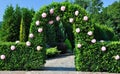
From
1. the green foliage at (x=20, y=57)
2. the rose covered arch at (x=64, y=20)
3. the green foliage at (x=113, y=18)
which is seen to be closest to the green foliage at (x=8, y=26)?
the green foliage at (x=20, y=57)

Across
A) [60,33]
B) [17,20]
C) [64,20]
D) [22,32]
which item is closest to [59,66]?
[64,20]

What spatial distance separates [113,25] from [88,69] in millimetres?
39211

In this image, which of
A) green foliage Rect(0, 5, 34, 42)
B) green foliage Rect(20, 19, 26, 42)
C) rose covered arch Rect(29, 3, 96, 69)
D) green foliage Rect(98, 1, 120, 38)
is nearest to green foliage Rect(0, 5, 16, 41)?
green foliage Rect(0, 5, 34, 42)

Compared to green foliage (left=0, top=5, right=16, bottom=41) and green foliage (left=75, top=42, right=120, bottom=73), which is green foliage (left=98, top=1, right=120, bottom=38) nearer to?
green foliage (left=0, top=5, right=16, bottom=41)

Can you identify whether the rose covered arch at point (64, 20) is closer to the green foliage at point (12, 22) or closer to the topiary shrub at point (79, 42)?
the topiary shrub at point (79, 42)

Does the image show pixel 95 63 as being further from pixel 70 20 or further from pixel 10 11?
pixel 10 11

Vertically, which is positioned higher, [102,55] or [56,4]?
[56,4]

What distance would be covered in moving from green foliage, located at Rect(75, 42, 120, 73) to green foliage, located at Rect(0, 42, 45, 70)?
1.65m

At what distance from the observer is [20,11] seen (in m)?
21.1

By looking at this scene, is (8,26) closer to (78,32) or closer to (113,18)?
(78,32)

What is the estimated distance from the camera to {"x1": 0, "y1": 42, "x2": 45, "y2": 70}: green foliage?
1043 centimetres

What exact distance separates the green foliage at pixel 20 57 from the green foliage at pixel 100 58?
1.65 metres

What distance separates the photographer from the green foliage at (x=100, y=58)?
1009 cm

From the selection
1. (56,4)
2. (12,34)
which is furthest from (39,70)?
(12,34)
